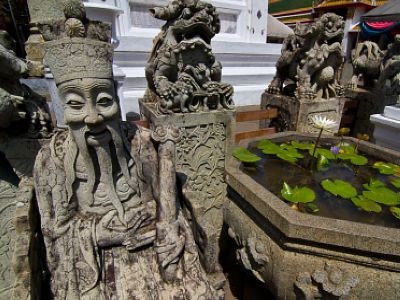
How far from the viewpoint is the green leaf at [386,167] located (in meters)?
2.11

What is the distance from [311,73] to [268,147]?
69.6 inches

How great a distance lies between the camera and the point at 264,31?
6.81 meters

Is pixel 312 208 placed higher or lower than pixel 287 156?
lower

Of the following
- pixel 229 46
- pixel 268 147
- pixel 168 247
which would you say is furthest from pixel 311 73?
pixel 168 247

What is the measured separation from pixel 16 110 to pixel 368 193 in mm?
2529

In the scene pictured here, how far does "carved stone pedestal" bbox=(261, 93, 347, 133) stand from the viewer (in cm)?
348

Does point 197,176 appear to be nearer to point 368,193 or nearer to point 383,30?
point 368,193

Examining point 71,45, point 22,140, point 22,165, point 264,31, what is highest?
point 264,31

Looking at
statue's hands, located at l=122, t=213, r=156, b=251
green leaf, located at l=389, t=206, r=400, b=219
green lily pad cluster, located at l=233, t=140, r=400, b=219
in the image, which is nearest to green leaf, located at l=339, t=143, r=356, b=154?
green lily pad cluster, located at l=233, t=140, r=400, b=219

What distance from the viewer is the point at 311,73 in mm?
3568

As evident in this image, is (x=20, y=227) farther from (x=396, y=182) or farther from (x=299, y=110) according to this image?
(x=299, y=110)

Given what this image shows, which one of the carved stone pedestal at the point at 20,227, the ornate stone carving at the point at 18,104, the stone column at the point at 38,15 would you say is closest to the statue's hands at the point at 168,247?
the carved stone pedestal at the point at 20,227

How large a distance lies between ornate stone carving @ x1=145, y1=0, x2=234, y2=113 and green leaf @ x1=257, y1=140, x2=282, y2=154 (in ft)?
1.68

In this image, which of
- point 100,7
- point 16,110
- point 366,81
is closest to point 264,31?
point 366,81
